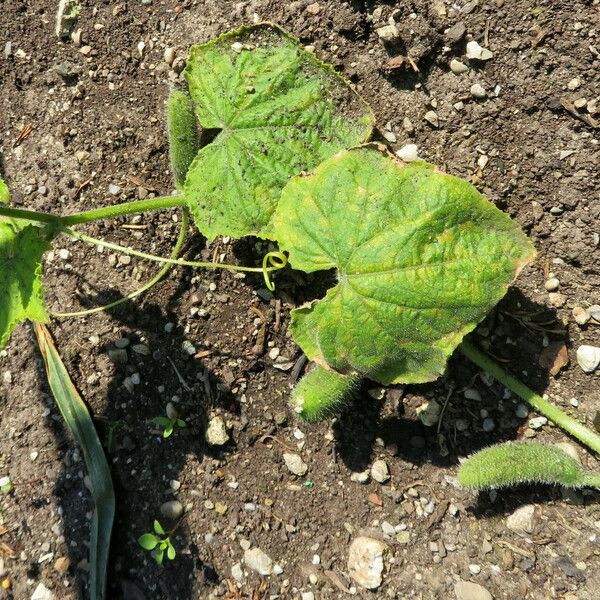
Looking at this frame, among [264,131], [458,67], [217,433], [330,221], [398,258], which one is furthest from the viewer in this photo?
[217,433]

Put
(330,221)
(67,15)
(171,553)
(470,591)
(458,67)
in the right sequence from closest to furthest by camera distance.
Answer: (330,221) < (470,591) < (458,67) < (171,553) < (67,15)

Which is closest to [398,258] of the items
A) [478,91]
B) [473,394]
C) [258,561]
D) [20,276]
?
[473,394]

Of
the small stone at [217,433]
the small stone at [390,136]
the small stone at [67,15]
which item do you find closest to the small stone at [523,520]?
the small stone at [217,433]

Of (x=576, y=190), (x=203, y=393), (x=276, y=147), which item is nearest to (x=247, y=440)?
(x=203, y=393)

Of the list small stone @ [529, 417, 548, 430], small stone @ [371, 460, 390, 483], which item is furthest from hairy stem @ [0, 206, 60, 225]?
small stone @ [529, 417, 548, 430]

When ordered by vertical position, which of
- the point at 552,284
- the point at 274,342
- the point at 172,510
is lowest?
the point at 172,510

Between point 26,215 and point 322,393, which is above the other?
point 26,215

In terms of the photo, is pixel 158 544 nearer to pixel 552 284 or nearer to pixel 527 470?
pixel 527 470

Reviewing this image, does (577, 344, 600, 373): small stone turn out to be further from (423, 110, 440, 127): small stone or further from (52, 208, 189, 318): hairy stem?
(52, 208, 189, 318): hairy stem
